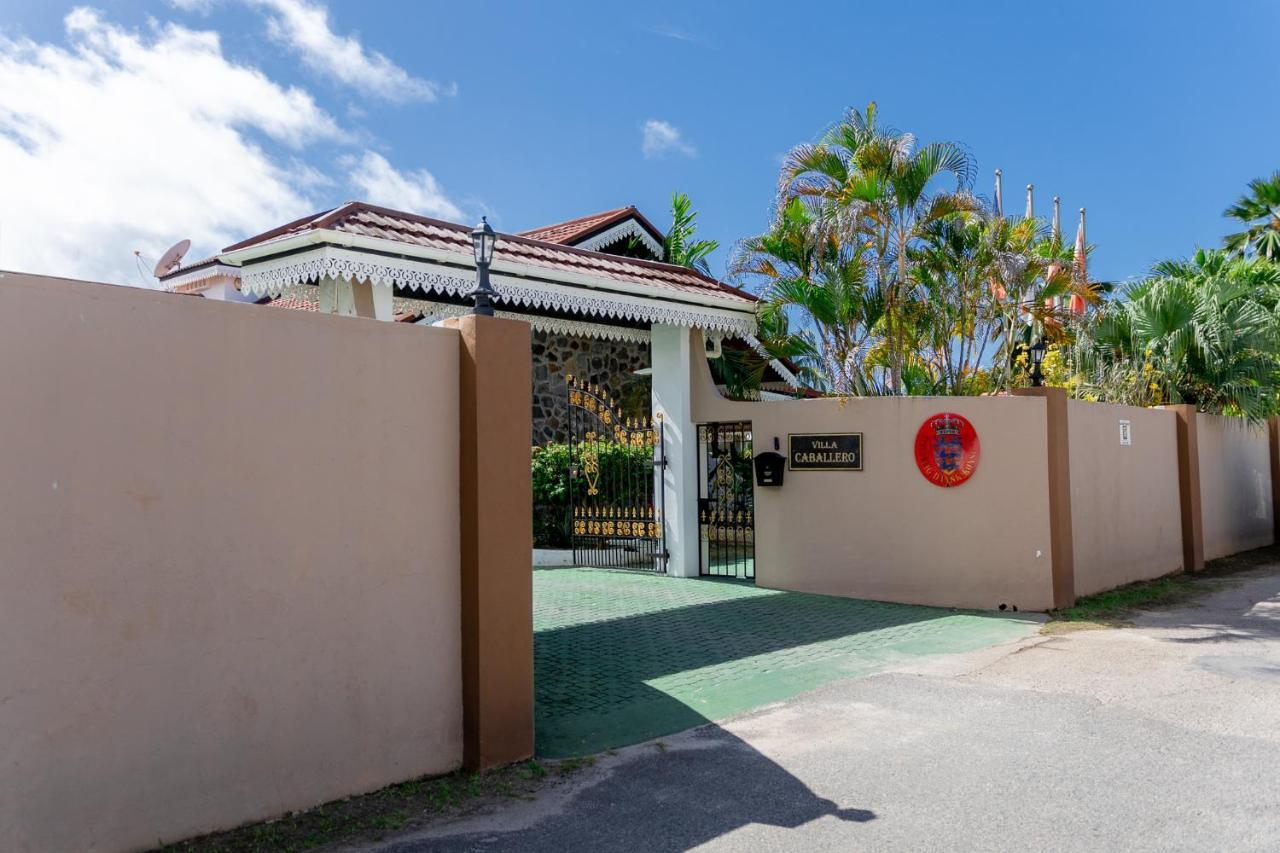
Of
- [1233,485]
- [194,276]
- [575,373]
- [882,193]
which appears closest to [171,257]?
[194,276]

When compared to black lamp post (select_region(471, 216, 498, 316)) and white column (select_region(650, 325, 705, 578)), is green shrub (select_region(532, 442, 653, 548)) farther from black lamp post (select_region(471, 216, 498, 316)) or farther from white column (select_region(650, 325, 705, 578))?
black lamp post (select_region(471, 216, 498, 316))

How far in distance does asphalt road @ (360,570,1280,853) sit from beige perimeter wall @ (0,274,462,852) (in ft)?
2.42

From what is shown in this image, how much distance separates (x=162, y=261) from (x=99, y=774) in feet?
49.8

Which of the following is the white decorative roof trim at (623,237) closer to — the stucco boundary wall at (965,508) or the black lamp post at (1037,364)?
the stucco boundary wall at (965,508)

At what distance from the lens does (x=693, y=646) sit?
25.3 feet

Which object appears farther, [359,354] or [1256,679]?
[1256,679]

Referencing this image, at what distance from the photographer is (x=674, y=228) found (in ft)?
63.2

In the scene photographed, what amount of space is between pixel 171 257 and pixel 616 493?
1002 centimetres

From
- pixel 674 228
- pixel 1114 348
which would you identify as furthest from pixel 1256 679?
pixel 674 228

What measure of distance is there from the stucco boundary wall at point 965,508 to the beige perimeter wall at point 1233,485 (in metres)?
2.66

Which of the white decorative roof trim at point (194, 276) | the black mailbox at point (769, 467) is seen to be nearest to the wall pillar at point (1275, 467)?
the black mailbox at point (769, 467)

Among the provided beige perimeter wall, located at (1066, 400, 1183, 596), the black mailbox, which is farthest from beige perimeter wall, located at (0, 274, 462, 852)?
beige perimeter wall, located at (1066, 400, 1183, 596)

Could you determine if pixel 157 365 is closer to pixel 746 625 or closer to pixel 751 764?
pixel 751 764

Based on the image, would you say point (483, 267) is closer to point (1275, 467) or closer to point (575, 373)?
point (575, 373)
